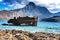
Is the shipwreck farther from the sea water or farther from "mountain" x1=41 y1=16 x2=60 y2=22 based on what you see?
"mountain" x1=41 y1=16 x2=60 y2=22

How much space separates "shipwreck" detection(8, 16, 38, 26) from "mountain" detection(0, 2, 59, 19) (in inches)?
4.8

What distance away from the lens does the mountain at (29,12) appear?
4.53 meters

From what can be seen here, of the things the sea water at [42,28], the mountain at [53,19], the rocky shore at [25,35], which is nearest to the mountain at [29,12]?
the mountain at [53,19]

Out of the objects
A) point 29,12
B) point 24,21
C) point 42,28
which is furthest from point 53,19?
point 24,21

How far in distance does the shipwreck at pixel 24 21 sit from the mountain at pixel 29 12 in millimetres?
122

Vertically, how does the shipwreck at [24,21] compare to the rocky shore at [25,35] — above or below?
above

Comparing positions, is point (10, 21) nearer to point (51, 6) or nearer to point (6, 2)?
point (6, 2)

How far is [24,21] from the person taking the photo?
461cm

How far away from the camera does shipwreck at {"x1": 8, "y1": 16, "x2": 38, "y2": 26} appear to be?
4.54 m

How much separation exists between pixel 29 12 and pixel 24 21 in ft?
1.05

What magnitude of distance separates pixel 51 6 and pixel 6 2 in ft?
4.57

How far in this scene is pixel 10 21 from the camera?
454cm

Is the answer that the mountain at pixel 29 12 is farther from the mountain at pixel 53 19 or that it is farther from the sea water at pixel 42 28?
the sea water at pixel 42 28

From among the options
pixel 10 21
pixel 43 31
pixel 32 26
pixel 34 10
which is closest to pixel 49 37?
pixel 43 31
